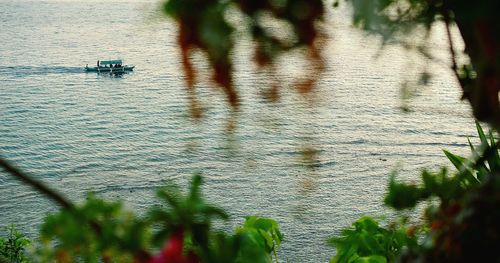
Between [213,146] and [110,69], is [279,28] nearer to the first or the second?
[213,146]

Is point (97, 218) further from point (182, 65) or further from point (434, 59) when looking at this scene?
point (434, 59)

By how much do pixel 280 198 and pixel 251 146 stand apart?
448 centimetres

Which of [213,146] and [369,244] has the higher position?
[369,244]

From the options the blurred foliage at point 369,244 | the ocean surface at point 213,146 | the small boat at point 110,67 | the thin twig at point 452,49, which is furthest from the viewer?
the small boat at point 110,67

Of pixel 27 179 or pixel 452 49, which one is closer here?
pixel 27 179

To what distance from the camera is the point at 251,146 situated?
102 ft

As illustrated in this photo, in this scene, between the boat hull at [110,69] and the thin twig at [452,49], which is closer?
the thin twig at [452,49]

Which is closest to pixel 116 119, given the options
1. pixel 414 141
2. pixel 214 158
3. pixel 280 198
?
pixel 214 158

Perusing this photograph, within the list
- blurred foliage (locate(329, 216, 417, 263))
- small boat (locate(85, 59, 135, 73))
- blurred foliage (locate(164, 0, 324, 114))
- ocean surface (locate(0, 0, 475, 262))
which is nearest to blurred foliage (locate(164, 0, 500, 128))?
blurred foliage (locate(164, 0, 324, 114))

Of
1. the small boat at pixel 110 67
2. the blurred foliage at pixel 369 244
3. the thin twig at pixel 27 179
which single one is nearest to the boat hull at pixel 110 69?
the small boat at pixel 110 67

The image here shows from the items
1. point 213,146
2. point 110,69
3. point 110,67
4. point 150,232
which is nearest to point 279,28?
point 150,232

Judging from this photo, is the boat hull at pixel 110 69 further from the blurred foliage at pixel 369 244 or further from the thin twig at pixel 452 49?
the thin twig at pixel 452 49

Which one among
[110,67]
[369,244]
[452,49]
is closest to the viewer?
[452,49]

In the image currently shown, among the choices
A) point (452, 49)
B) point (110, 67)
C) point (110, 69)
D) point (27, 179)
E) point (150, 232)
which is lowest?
point (110, 69)
